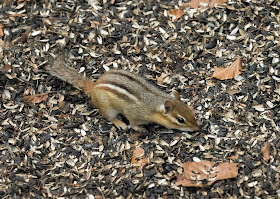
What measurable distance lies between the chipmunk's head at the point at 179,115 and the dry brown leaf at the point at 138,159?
55 centimetres

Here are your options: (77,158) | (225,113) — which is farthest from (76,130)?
(225,113)

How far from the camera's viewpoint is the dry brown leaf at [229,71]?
7.56 meters

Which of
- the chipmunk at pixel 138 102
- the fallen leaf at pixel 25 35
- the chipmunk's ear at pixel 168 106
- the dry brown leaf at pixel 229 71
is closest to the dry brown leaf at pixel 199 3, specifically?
the dry brown leaf at pixel 229 71

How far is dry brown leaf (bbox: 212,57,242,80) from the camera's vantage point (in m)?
7.56

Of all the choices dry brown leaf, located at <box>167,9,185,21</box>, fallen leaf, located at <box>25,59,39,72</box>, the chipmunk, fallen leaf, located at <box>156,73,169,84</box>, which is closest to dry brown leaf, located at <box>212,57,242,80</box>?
fallen leaf, located at <box>156,73,169,84</box>

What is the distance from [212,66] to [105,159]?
2.17 metres

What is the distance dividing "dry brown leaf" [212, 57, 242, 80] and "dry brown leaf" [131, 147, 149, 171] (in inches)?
64.4

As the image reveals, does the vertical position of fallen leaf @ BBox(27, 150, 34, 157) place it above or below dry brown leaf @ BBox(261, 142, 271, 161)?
below

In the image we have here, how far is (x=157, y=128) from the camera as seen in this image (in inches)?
290

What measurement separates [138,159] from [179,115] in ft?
2.62

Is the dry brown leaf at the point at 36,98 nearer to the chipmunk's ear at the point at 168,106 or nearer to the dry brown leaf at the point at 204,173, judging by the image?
the chipmunk's ear at the point at 168,106

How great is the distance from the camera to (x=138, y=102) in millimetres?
7035

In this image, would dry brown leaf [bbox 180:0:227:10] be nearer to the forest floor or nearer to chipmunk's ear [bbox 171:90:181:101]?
the forest floor

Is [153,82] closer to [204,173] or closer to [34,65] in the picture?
[204,173]
